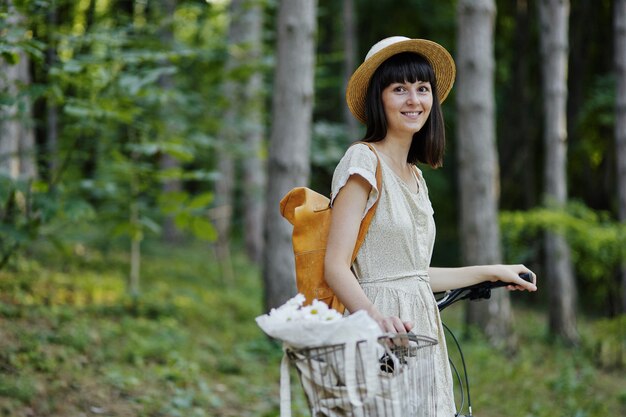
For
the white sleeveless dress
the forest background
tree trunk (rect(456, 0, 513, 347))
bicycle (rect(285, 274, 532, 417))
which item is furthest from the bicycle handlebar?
tree trunk (rect(456, 0, 513, 347))

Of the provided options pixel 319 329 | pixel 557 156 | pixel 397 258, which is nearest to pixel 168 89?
pixel 557 156

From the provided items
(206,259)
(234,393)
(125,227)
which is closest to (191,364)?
(234,393)

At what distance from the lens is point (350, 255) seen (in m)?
2.52

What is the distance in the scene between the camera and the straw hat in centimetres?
276

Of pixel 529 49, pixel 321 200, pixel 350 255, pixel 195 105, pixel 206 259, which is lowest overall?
pixel 206 259

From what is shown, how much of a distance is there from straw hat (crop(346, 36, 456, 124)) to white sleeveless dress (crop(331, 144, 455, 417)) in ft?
1.01

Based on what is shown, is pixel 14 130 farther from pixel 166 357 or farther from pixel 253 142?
pixel 253 142

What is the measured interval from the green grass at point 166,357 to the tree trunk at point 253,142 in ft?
10.7

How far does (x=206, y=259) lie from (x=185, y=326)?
6288 millimetres

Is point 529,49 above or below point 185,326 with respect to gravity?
above

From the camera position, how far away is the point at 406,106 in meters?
2.79

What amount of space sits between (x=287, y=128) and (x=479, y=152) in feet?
9.43

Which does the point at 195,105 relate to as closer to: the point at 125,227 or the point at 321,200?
the point at 125,227

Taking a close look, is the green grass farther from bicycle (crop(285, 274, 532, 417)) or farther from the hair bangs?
the hair bangs
